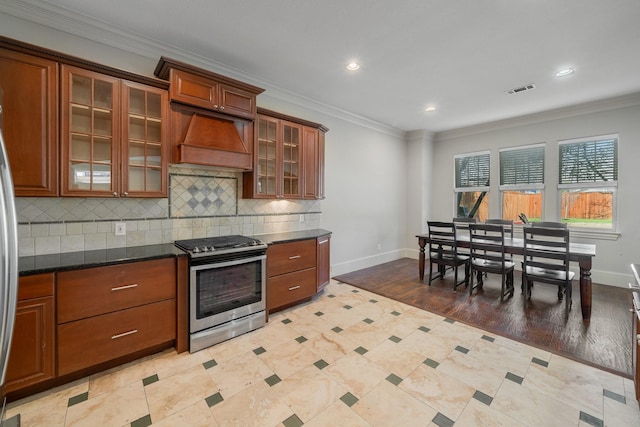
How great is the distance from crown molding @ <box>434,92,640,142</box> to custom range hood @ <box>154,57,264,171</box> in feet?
15.4

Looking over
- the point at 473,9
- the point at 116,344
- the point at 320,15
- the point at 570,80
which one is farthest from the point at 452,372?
the point at 570,80

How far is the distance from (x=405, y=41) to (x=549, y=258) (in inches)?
118

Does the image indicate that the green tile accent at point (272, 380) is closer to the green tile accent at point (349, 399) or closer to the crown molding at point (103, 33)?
→ the green tile accent at point (349, 399)

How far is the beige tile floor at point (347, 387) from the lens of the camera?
5.57 ft

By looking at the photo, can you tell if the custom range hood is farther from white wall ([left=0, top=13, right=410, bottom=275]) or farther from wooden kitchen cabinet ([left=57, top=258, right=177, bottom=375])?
wooden kitchen cabinet ([left=57, top=258, right=177, bottom=375])

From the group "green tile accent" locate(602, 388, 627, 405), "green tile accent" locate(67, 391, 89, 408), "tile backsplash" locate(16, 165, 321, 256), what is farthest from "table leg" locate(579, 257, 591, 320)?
"green tile accent" locate(67, 391, 89, 408)

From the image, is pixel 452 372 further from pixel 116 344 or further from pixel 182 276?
pixel 116 344

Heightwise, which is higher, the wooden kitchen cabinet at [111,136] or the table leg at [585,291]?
the wooden kitchen cabinet at [111,136]

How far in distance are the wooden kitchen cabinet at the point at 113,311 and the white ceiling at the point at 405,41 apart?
2.15 metres

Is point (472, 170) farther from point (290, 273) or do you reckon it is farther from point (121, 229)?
point (121, 229)

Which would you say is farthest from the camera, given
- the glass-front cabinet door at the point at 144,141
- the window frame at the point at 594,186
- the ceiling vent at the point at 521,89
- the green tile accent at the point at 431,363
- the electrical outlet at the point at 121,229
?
the window frame at the point at 594,186

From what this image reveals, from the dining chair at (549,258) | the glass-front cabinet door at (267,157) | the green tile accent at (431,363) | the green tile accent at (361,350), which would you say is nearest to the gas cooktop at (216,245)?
the glass-front cabinet door at (267,157)

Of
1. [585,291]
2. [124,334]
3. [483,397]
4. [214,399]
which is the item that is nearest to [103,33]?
[124,334]

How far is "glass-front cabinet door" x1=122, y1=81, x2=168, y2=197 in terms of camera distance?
2355mm
